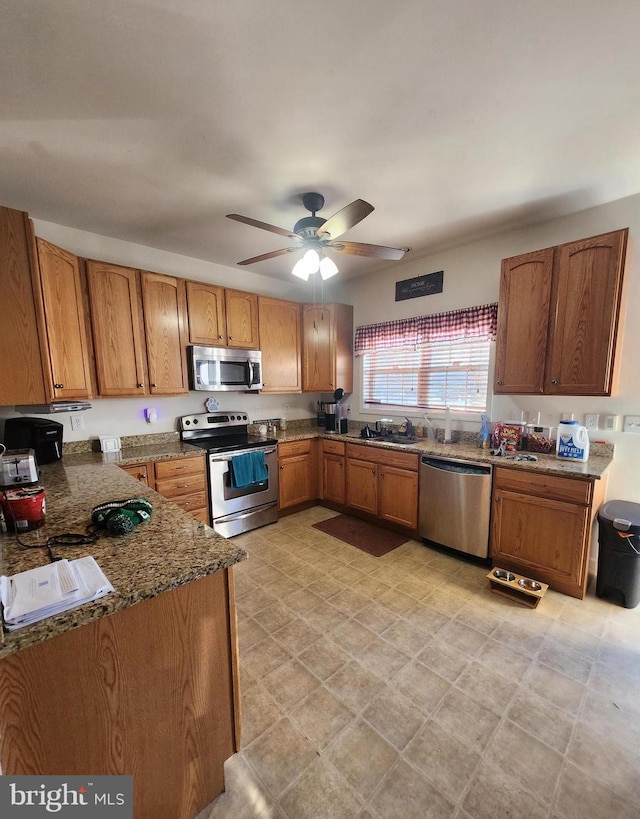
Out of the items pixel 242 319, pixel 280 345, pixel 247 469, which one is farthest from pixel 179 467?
pixel 280 345

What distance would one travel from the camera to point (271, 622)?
201cm

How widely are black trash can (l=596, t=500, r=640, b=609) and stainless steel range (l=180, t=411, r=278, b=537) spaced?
2629 mm

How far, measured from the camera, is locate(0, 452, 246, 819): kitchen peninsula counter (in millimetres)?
803

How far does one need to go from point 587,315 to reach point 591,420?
818 mm

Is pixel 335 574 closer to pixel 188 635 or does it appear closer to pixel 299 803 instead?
pixel 299 803

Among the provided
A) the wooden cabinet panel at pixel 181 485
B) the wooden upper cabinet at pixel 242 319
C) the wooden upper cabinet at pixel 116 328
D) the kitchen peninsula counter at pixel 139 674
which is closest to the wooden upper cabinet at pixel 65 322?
the wooden upper cabinet at pixel 116 328

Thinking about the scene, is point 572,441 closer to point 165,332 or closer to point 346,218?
point 346,218

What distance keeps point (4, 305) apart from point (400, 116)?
228cm

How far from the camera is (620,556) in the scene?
206 centimetres

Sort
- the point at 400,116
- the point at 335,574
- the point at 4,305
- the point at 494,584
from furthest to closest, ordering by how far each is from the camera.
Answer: the point at 335,574 < the point at 494,584 < the point at 4,305 < the point at 400,116

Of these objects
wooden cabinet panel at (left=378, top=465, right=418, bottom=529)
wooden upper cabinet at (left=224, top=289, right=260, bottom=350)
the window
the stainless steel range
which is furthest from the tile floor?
wooden upper cabinet at (left=224, top=289, right=260, bottom=350)

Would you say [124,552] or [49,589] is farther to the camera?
[124,552]

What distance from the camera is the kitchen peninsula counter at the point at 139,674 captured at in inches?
31.6

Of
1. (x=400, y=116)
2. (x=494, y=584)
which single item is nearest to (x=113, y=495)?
(x=400, y=116)
